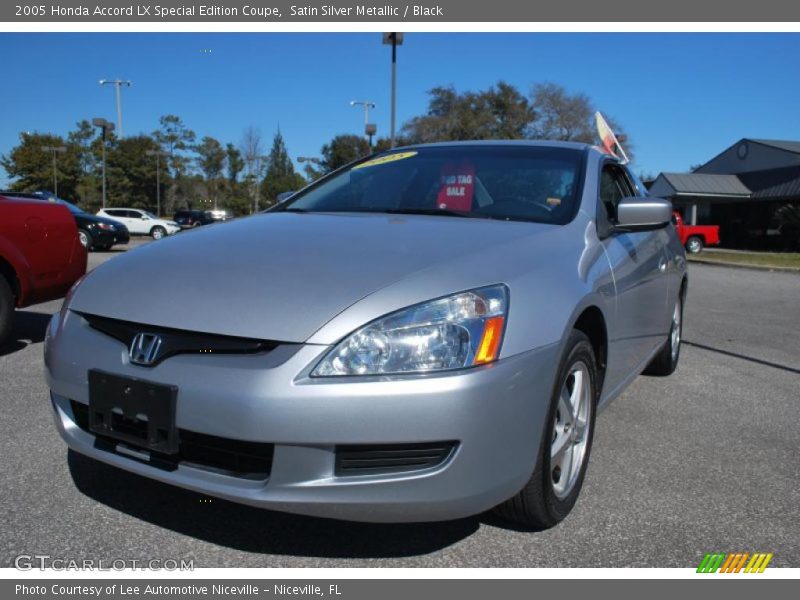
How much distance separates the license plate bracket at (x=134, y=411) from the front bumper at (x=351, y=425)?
0.12ft

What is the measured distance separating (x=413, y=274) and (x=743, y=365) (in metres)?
4.38

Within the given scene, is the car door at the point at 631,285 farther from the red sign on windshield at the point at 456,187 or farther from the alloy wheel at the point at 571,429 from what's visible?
the red sign on windshield at the point at 456,187

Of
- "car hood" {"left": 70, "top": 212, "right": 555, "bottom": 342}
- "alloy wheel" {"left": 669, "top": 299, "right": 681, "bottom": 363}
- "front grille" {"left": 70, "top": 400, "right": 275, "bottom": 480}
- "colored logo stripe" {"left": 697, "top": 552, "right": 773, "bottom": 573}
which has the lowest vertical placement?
"colored logo stripe" {"left": 697, "top": 552, "right": 773, "bottom": 573}

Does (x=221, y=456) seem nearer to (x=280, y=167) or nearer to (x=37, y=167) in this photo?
(x=37, y=167)

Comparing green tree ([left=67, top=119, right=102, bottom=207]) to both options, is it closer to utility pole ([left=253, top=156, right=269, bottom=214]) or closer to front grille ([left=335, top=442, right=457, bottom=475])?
utility pole ([left=253, top=156, right=269, bottom=214])

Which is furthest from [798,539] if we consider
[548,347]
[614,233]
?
Result: [614,233]

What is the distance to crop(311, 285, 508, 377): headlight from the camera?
1951mm

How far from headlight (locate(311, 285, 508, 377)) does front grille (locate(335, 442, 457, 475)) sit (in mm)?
220

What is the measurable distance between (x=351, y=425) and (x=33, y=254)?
13.9ft

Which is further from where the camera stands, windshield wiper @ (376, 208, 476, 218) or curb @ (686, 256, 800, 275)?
curb @ (686, 256, 800, 275)

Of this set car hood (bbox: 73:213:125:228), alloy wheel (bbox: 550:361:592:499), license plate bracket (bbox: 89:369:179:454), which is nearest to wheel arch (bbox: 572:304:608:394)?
alloy wheel (bbox: 550:361:592:499)

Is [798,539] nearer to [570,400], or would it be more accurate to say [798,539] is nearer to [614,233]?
[570,400]

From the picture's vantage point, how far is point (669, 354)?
4.89 m

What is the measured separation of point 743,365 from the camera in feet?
18.1
